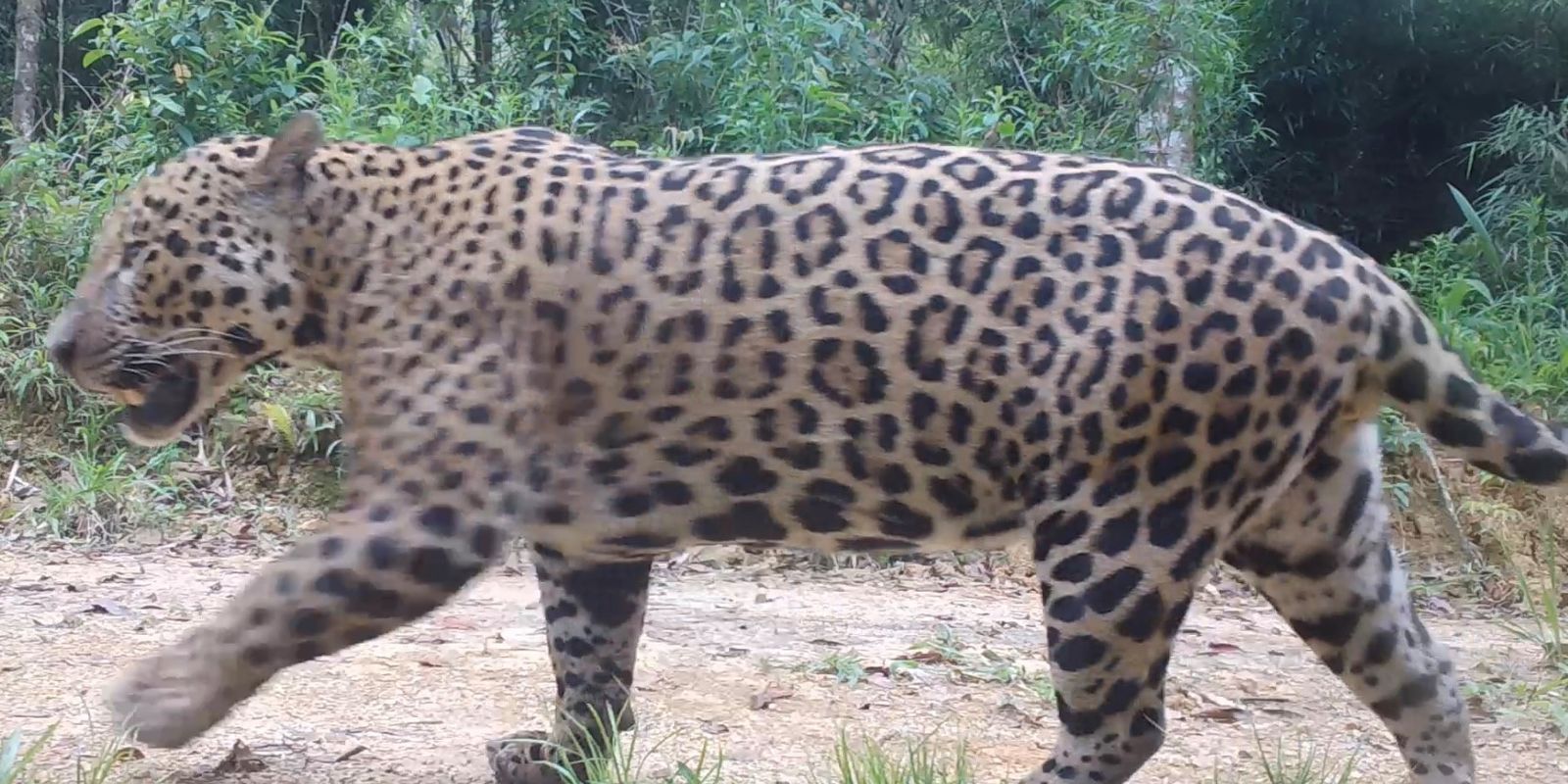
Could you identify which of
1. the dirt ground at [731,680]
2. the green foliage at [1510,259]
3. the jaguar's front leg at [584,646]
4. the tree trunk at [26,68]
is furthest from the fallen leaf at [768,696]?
the tree trunk at [26,68]

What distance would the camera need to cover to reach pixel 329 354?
3.75 metres

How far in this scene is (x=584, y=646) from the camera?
4.08 m

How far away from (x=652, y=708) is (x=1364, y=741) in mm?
2298

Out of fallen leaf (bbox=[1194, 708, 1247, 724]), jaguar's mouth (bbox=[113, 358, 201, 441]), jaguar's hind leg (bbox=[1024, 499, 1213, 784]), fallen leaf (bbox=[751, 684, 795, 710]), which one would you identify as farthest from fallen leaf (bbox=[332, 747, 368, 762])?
fallen leaf (bbox=[1194, 708, 1247, 724])

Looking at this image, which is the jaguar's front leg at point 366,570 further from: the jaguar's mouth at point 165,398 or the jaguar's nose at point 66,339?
the jaguar's nose at point 66,339

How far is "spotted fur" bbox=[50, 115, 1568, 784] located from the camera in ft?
10.6

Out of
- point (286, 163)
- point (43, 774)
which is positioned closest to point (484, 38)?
point (286, 163)

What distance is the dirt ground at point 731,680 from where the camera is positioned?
4.33 m

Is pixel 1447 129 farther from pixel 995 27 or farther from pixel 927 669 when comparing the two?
pixel 927 669

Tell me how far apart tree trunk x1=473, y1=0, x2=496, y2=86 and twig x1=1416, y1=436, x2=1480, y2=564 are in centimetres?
638

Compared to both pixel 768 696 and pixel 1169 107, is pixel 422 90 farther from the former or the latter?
pixel 768 696

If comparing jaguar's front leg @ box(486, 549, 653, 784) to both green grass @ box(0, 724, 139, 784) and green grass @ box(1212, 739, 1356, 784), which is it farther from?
green grass @ box(1212, 739, 1356, 784)

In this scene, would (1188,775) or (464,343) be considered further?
(1188,775)

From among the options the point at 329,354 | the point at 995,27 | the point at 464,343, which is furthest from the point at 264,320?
the point at 995,27
